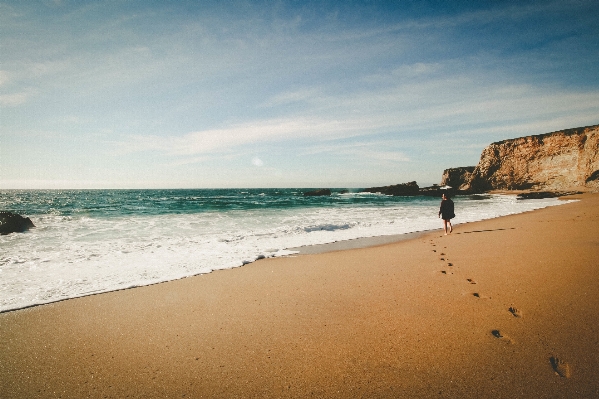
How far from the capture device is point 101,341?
3.08 meters

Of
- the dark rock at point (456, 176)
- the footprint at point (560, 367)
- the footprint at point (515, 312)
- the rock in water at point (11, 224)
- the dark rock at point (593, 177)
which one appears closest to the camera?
the footprint at point (560, 367)

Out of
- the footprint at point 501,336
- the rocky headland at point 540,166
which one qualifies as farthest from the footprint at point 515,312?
the rocky headland at point 540,166

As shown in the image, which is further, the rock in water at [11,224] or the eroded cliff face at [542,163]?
the eroded cliff face at [542,163]

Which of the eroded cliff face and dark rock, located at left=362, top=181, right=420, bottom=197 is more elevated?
the eroded cliff face

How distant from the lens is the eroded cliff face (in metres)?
34.1

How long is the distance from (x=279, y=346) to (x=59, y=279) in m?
5.11

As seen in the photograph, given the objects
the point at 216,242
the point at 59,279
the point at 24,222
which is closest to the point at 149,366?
the point at 59,279

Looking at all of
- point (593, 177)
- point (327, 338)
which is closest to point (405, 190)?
point (593, 177)

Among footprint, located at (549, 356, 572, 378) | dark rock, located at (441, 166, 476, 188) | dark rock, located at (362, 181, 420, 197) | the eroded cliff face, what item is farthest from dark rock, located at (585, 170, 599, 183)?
footprint, located at (549, 356, 572, 378)

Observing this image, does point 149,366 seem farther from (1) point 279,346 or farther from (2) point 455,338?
(2) point 455,338

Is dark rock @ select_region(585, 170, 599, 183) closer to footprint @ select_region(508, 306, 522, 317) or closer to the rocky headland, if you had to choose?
the rocky headland

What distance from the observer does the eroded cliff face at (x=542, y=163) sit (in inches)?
1344

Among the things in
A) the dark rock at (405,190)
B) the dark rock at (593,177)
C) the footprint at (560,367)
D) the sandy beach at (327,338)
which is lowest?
the sandy beach at (327,338)

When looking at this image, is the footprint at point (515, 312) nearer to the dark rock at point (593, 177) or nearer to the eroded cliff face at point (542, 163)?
the eroded cliff face at point (542, 163)
